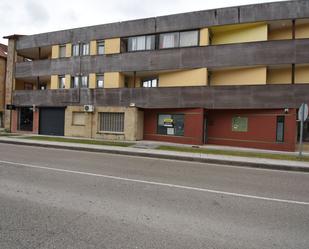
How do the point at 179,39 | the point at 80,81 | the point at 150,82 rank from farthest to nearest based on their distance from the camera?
1. the point at 80,81
2. the point at 150,82
3. the point at 179,39

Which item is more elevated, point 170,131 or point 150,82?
point 150,82

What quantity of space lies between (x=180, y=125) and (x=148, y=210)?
14760 millimetres

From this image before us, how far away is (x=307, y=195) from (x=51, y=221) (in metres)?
6.09

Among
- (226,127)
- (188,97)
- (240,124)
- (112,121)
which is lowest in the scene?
(226,127)

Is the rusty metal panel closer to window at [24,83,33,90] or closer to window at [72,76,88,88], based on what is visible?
window at [72,76,88,88]

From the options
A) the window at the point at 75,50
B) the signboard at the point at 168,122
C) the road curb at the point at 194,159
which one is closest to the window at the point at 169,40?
the signboard at the point at 168,122

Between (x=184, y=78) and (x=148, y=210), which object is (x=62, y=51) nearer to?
(x=184, y=78)

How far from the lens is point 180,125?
1930 cm

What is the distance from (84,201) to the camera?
517cm

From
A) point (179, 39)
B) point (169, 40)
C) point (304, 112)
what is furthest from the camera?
point (169, 40)

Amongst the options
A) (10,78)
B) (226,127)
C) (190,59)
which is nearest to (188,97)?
(190,59)

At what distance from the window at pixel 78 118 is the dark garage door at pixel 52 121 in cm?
141

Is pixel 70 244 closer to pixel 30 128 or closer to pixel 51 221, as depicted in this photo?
pixel 51 221

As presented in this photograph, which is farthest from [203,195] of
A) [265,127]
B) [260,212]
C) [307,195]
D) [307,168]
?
[265,127]
